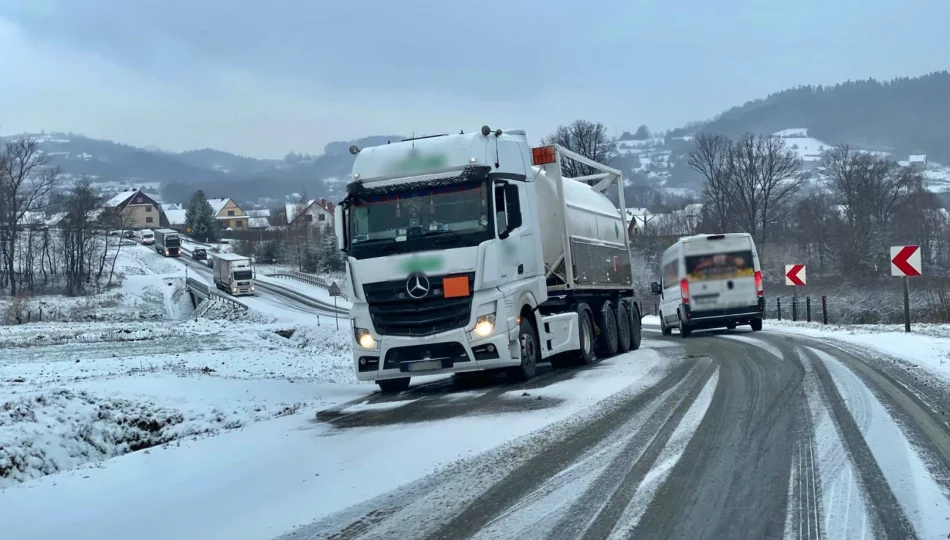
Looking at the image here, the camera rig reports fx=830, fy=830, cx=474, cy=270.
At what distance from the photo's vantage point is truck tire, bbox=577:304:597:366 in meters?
16.3

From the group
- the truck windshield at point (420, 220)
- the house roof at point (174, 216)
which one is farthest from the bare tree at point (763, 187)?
the house roof at point (174, 216)

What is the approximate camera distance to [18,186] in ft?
252

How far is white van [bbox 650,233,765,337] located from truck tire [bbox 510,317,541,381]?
1105cm

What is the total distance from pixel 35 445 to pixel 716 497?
6.47 m

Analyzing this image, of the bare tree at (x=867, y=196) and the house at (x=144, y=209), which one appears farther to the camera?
the house at (x=144, y=209)

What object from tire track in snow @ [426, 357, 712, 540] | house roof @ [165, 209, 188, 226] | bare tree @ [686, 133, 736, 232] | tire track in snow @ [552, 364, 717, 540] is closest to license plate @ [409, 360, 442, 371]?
tire track in snow @ [426, 357, 712, 540]

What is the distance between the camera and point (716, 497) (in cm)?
583

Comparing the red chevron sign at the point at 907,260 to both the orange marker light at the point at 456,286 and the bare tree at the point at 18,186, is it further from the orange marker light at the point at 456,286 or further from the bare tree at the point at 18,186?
the bare tree at the point at 18,186

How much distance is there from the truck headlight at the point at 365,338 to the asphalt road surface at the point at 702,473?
1.72 metres

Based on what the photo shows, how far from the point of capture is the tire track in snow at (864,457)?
5066 millimetres

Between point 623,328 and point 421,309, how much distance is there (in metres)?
9.17

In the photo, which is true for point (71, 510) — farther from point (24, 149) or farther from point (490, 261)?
point (24, 149)

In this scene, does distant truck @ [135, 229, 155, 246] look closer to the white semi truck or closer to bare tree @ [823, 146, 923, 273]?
bare tree @ [823, 146, 923, 273]

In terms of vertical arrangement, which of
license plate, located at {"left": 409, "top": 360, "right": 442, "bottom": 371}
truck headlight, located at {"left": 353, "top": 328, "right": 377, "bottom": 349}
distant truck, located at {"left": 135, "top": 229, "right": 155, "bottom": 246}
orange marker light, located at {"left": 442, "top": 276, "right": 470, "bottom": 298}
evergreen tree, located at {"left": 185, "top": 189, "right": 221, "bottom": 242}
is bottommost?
license plate, located at {"left": 409, "top": 360, "right": 442, "bottom": 371}
